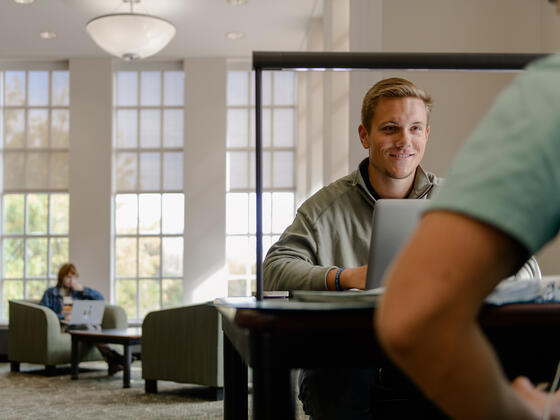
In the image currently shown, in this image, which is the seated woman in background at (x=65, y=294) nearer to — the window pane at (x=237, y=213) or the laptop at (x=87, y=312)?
the laptop at (x=87, y=312)

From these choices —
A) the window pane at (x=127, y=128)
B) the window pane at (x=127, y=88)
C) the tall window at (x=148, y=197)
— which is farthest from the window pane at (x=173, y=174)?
the window pane at (x=127, y=88)

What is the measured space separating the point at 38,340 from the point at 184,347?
2138mm

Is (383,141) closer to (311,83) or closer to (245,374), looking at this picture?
(245,374)

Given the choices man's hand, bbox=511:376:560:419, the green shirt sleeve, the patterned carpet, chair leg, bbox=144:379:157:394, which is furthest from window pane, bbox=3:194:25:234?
the green shirt sleeve

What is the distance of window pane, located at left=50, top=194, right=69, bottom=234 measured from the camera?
29.6ft

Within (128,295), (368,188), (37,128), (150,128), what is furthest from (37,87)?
(368,188)

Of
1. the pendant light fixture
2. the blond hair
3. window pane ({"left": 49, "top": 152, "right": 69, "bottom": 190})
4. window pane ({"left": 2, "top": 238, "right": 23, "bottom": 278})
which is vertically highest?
the pendant light fixture

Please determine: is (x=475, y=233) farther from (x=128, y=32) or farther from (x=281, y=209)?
(x=281, y=209)

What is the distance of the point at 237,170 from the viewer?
9180 mm

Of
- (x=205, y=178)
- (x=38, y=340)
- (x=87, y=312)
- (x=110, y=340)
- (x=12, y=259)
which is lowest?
(x=38, y=340)

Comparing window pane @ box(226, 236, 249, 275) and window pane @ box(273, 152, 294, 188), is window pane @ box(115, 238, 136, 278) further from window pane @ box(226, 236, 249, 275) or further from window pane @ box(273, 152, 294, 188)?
window pane @ box(273, 152, 294, 188)

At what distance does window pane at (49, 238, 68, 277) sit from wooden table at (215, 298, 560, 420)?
8664mm

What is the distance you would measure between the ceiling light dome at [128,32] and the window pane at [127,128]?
278cm

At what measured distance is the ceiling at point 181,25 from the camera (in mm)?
7168
